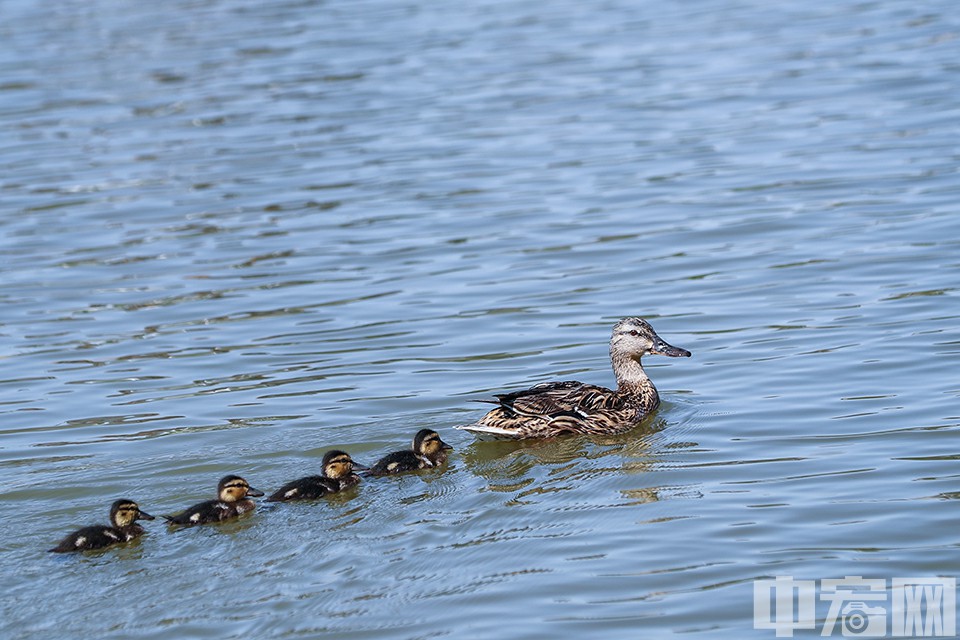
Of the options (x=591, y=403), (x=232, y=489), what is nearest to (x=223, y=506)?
(x=232, y=489)

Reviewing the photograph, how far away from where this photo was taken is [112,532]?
7625 mm

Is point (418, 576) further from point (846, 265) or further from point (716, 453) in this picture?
point (846, 265)

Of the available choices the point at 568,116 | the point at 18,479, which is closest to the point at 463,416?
the point at 18,479

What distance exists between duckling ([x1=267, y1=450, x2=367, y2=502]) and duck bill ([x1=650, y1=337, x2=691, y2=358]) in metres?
2.29

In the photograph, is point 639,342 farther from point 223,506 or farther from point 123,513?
point 123,513

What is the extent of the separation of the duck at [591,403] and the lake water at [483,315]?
0.14 meters

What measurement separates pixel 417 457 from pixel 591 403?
1.28m

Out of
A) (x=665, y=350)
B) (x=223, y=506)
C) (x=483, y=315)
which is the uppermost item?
(x=483, y=315)

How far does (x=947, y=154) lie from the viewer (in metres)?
15.2

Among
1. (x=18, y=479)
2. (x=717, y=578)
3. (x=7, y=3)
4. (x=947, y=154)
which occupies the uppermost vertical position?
(x=7, y=3)

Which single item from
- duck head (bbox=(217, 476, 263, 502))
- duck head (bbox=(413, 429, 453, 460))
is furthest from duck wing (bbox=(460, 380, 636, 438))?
duck head (bbox=(217, 476, 263, 502))

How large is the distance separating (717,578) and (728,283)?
5.64 metres

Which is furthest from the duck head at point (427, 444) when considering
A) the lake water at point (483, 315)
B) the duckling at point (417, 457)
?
the lake water at point (483, 315)

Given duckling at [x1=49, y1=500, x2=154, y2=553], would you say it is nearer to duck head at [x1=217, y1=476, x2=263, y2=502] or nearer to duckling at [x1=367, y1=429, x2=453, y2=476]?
duck head at [x1=217, y1=476, x2=263, y2=502]
